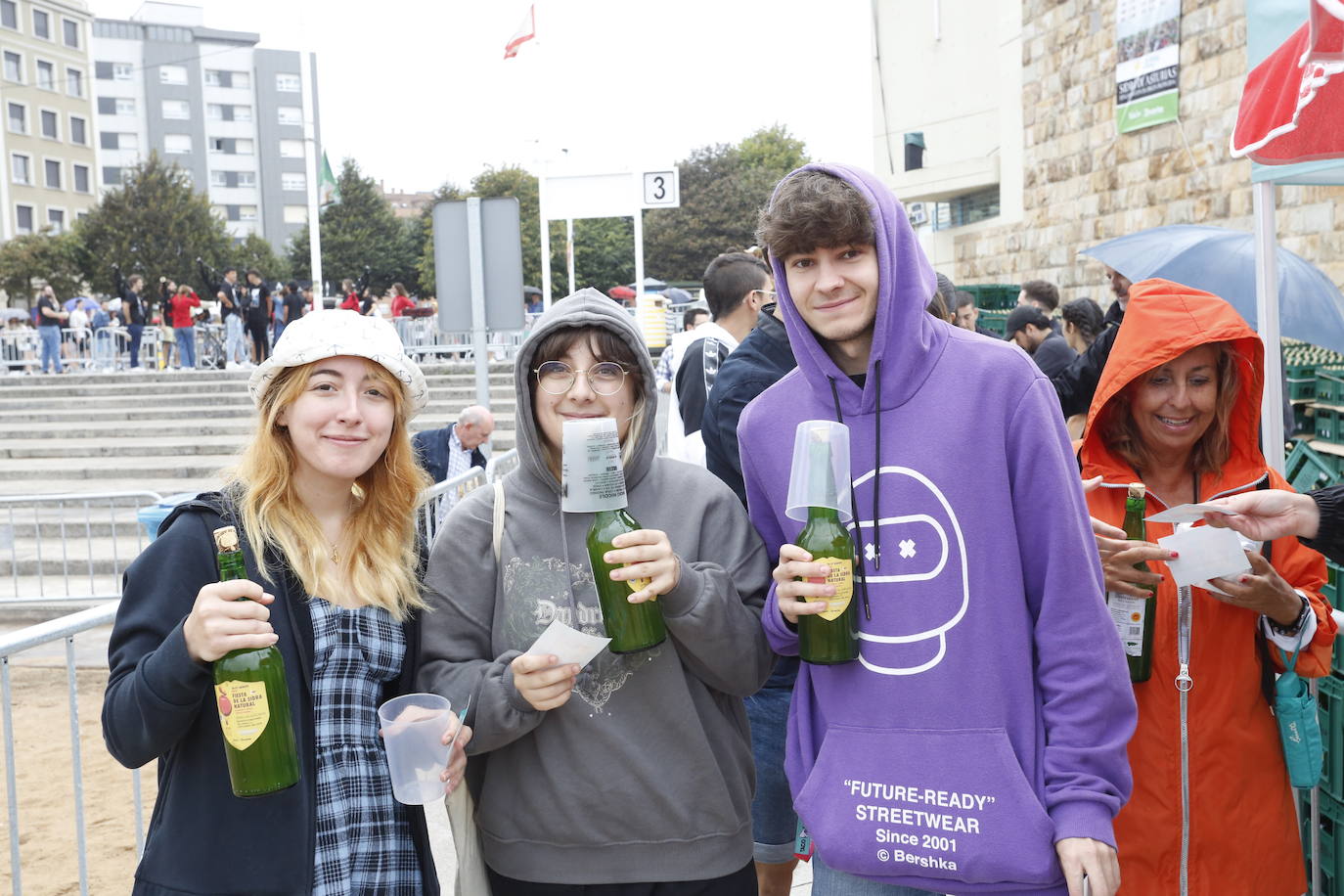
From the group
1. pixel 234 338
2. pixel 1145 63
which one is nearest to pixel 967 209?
pixel 1145 63

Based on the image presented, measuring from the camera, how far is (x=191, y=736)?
2.02 m

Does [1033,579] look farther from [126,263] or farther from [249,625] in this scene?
[126,263]

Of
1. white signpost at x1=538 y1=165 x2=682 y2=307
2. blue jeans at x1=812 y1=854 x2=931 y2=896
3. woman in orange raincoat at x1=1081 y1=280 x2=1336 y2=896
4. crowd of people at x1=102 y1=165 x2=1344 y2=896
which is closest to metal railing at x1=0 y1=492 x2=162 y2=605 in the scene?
white signpost at x1=538 y1=165 x2=682 y2=307

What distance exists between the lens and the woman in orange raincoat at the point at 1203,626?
243cm

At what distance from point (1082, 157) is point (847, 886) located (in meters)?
20.8

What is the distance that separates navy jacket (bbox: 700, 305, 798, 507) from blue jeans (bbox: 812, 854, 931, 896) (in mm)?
1463

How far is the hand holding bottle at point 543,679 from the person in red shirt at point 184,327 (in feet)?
75.4

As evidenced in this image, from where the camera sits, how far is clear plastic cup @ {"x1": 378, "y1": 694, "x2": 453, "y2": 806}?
2.00 m

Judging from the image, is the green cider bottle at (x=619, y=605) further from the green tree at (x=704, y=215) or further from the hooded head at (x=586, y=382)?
the green tree at (x=704, y=215)

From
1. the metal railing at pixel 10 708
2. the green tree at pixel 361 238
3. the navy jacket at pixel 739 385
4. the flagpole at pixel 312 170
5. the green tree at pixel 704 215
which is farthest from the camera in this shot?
the green tree at pixel 361 238

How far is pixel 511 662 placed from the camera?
210cm

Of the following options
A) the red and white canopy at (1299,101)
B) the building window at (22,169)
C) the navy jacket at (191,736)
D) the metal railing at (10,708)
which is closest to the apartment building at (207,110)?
the building window at (22,169)

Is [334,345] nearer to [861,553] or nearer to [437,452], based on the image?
[861,553]

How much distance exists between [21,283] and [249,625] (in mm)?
55965
